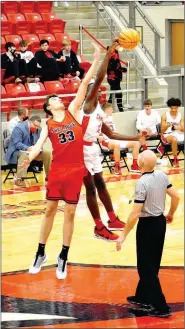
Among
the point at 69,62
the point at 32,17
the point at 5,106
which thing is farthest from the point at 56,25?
the point at 5,106

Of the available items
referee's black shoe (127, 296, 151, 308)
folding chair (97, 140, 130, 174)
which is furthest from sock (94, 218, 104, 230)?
folding chair (97, 140, 130, 174)

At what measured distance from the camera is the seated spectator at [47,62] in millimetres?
18750

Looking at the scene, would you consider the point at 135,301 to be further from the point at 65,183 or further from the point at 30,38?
the point at 30,38

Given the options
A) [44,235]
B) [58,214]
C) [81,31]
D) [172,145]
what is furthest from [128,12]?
A: [44,235]

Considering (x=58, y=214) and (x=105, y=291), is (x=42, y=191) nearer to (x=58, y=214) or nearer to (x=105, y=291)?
(x=58, y=214)

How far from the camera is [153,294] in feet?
26.5

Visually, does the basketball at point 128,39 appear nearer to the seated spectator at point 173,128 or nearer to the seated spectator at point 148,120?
the seated spectator at point 173,128

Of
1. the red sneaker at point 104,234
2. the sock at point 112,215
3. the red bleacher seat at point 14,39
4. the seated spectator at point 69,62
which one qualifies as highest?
the red bleacher seat at point 14,39

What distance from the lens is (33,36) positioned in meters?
20.3

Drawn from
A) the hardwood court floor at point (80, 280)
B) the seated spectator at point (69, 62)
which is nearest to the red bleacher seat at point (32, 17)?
the seated spectator at point (69, 62)

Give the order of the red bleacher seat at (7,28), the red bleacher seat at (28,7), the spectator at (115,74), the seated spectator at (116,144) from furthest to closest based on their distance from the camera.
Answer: the red bleacher seat at (28,7) < the red bleacher seat at (7,28) < the spectator at (115,74) < the seated spectator at (116,144)

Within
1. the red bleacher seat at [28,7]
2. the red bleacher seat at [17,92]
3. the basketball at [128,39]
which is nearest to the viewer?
the basketball at [128,39]

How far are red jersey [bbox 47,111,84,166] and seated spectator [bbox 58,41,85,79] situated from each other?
33.1 feet

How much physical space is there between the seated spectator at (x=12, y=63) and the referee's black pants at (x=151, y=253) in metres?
10.2
